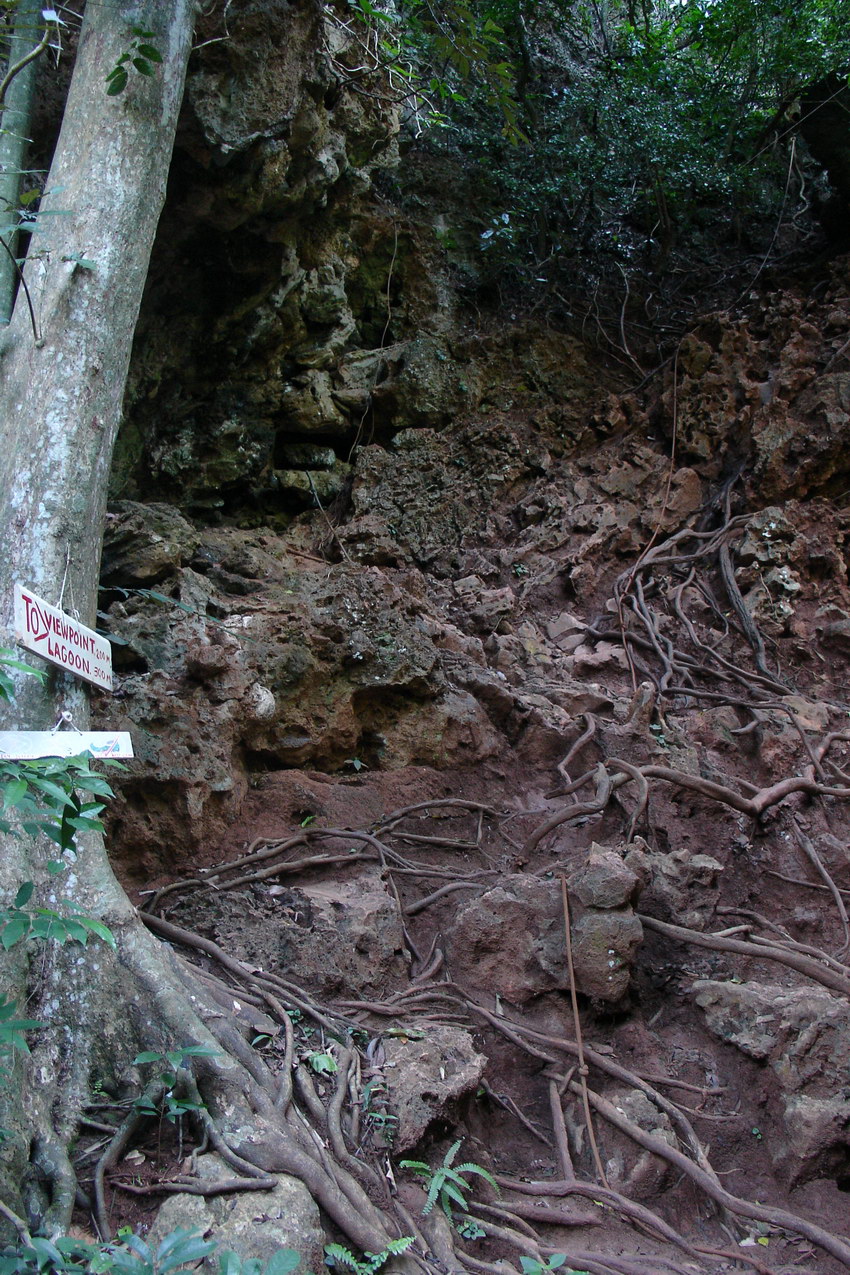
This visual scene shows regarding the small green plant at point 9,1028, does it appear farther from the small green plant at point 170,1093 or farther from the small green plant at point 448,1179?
the small green plant at point 448,1179

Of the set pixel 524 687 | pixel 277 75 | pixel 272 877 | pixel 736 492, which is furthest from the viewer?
pixel 736 492

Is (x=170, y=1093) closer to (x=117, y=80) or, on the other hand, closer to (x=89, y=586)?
(x=89, y=586)

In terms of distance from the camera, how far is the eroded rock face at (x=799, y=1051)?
2600mm

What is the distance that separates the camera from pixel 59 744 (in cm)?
205

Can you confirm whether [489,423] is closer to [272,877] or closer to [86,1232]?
[272,877]

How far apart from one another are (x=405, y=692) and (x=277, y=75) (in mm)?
3005

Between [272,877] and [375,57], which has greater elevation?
[375,57]

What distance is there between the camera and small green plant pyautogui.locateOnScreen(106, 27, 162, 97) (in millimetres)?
2898

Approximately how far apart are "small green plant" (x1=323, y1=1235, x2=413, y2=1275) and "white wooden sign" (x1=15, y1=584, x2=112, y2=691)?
1.55 metres

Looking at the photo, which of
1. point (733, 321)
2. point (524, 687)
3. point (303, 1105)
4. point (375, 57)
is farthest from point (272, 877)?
point (733, 321)

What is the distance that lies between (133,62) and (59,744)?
2380mm

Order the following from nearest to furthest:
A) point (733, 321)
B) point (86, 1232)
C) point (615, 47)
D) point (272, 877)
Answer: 1. point (86, 1232)
2. point (272, 877)
3. point (733, 321)
4. point (615, 47)

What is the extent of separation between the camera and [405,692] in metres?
4.35

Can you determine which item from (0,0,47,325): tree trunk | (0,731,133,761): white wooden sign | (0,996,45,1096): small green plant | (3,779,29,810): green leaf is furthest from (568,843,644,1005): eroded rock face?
(0,0,47,325): tree trunk
